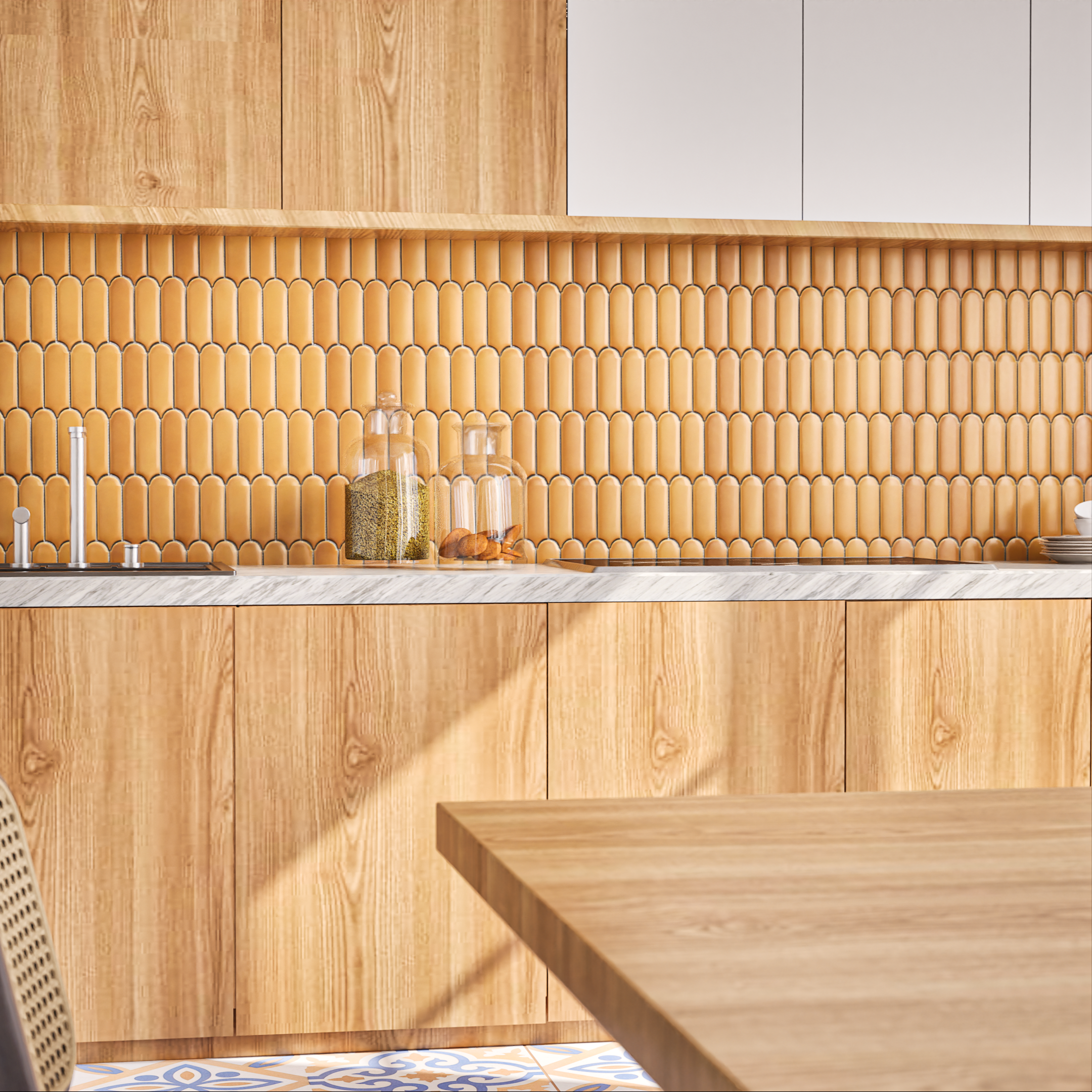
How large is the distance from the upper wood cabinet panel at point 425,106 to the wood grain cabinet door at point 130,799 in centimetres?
102

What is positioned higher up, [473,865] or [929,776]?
[473,865]

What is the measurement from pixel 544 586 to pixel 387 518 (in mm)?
510

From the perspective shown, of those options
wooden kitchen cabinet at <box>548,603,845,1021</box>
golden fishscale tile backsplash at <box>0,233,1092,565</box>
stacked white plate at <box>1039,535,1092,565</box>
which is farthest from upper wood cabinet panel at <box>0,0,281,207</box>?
stacked white plate at <box>1039,535,1092,565</box>

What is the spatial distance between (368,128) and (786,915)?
2.33 meters

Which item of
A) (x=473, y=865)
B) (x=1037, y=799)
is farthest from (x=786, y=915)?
(x=1037, y=799)

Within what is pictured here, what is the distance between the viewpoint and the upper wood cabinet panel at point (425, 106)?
8.98ft

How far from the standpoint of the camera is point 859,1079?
53 centimetres

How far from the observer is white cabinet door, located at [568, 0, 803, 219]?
2811mm

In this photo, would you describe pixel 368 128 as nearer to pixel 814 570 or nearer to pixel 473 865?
pixel 814 570

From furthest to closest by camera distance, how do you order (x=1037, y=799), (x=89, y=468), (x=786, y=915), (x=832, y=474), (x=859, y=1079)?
1. (x=832, y=474)
2. (x=89, y=468)
3. (x=1037, y=799)
4. (x=786, y=915)
5. (x=859, y=1079)

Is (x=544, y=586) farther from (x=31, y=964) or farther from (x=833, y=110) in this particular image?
(x=31, y=964)

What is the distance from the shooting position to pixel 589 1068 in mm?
2395

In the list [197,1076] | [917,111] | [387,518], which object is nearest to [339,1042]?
[197,1076]

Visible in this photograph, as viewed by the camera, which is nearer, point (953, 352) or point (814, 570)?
point (814, 570)
